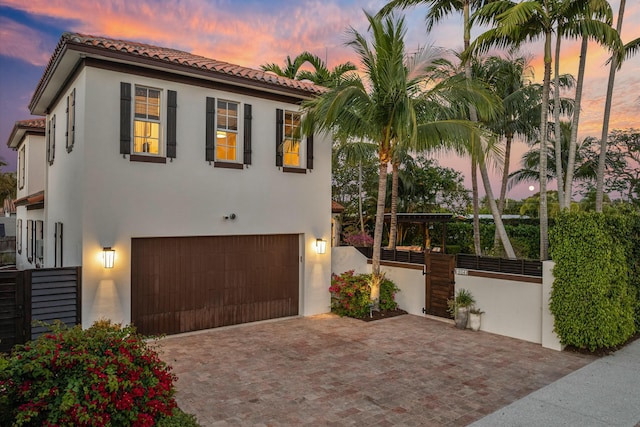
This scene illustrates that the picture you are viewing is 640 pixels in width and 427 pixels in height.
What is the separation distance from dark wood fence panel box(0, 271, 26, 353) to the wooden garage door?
1.95 m

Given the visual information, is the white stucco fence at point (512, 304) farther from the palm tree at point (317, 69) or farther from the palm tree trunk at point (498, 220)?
the palm tree at point (317, 69)

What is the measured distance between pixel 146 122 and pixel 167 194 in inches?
64.6

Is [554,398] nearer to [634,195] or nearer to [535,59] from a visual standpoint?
[535,59]

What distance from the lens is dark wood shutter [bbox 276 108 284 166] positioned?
1063 cm

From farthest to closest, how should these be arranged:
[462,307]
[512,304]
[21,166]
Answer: [21,166] < [462,307] < [512,304]

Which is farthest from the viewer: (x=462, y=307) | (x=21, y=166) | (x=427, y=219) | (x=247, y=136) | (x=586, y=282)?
(x=21, y=166)

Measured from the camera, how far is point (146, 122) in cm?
907

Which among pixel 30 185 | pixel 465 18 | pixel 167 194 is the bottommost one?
pixel 167 194

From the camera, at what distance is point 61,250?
1007 centimetres

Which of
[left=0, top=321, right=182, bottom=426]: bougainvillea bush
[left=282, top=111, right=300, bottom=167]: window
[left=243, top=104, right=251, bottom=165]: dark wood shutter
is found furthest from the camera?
[left=282, top=111, right=300, bottom=167]: window

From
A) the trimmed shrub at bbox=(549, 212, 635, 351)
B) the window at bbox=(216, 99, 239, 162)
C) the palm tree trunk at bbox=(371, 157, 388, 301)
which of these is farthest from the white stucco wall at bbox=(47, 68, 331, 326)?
the trimmed shrub at bbox=(549, 212, 635, 351)

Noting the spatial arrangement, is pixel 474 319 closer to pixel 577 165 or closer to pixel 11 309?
pixel 11 309

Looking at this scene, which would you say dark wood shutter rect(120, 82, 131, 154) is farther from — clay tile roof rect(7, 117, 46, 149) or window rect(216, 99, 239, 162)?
clay tile roof rect(7, 117, 46, 149)

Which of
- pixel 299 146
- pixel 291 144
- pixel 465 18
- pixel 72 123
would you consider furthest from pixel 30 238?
pixel 465 18
